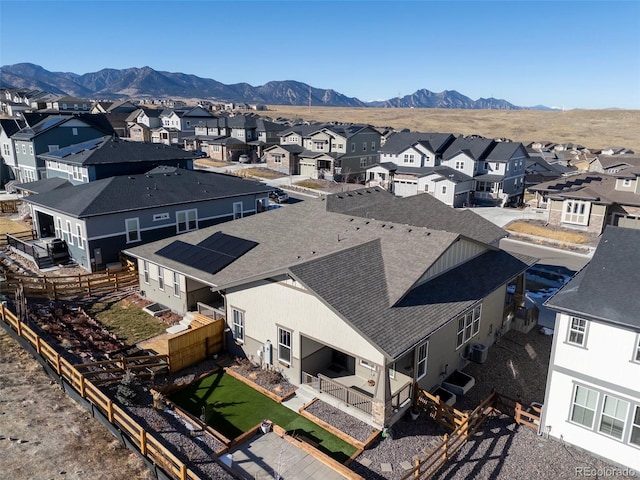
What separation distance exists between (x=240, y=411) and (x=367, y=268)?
727cm

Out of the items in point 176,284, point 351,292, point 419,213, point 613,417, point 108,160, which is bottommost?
point 613,417

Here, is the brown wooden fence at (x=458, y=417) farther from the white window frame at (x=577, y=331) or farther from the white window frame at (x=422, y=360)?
the white window frame at (x=577, y=331)

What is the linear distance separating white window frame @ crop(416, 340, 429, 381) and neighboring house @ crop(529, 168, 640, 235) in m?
34.0

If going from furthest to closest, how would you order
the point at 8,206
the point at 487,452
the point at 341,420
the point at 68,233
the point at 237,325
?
the point at 8,206
the point at 68,233
the point at 237,325
the point at 341,420
the point at 487,452

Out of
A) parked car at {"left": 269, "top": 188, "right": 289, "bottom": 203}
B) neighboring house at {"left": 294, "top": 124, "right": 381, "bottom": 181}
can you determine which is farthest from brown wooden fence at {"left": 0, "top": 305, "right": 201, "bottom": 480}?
neighboring house at {"left": 294, "top": 124, "right": 381, "bottom": 181}

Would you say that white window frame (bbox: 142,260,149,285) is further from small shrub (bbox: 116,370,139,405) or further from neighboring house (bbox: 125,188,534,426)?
small shrub (bbox: 116,370,139,405)

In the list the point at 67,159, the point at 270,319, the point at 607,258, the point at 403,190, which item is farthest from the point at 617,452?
the point at 403,190

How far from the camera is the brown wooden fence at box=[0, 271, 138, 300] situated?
2533 cm

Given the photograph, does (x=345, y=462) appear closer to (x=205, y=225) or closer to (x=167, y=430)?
(x=167, y=430)

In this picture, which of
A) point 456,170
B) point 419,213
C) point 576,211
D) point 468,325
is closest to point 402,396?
point 468,325

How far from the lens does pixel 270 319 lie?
1800 centimetres

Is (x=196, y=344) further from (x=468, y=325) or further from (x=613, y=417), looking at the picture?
(x=613, y=417)

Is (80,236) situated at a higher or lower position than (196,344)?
higher

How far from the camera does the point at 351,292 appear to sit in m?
16.4
